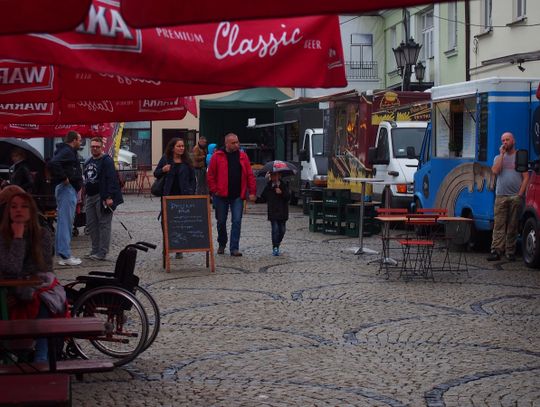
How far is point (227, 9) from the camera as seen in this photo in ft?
12.1

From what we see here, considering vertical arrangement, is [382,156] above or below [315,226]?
above

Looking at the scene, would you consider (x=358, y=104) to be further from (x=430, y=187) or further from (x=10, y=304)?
(x=10, y=304)

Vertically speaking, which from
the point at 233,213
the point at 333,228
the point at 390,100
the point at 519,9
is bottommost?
the point at 333,228

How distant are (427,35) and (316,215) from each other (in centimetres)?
1615

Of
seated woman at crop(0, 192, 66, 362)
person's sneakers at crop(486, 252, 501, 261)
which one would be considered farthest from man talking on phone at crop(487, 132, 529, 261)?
seated woman at crop(0, 192, 66, 362)

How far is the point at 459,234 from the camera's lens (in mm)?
16781

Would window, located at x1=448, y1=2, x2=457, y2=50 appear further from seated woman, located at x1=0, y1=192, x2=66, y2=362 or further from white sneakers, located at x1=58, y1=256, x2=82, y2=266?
seated woman, located at x1=0, y1=192, x2=66, y2=362

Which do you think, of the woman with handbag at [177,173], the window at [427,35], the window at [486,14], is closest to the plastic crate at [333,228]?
the woman with handbag at [177,173]

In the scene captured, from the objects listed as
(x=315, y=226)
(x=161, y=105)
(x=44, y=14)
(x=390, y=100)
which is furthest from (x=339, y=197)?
(x=44, y=14)

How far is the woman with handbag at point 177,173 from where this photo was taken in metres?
15.7

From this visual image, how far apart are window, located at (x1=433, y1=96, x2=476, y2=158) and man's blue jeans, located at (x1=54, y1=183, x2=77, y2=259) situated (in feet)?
22.1

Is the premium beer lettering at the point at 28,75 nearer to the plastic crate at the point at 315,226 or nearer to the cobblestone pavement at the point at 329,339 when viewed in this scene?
the cobblestone pavement at the point at 329,339

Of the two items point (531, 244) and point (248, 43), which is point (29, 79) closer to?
point (248, 43)

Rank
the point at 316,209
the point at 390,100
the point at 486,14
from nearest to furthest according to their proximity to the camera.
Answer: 1. the point at 316,209
2. the point at 390,100
3. the point at 486,14
